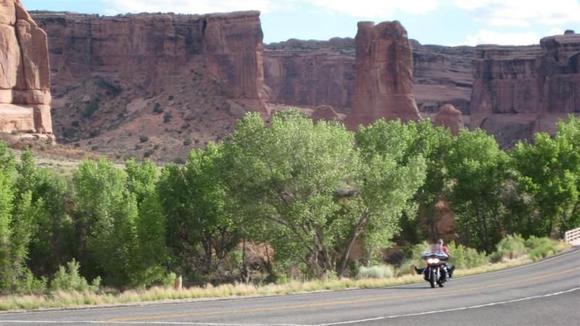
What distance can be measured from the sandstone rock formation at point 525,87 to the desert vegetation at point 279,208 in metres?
75.9

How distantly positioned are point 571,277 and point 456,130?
7485cm

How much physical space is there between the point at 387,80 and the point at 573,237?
Answer: 203 ft

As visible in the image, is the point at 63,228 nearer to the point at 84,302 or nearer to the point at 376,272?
the point at 376,272

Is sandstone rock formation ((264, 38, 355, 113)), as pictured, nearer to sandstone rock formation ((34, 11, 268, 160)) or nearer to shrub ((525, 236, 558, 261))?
sandstone rock formation ((34, 11, 268, 160))

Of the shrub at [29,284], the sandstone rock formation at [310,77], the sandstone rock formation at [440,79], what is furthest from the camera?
the sandstone rock formation at [310,77]

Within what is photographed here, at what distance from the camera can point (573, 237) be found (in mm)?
42250

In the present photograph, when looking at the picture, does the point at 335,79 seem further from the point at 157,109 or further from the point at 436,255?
the point at 436,255

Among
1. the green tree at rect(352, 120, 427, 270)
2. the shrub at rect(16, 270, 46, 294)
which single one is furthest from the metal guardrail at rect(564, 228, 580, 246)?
the shrub at rect(16, 270, 46, 294)

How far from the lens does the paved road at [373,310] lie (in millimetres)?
17312

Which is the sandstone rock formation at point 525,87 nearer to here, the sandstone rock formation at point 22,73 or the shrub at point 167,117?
the shrub at point 167,117

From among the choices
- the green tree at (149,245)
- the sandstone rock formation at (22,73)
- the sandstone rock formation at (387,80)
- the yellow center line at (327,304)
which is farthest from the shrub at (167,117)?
the yellow center line at (327,304)

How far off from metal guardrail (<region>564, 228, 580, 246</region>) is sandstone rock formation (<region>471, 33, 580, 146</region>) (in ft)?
269

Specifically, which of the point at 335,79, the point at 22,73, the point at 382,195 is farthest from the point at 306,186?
the point at 335,79

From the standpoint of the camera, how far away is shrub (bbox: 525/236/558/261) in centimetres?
Answer: 3450
